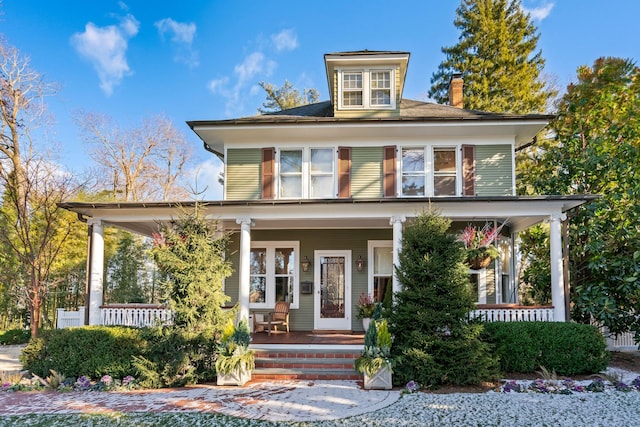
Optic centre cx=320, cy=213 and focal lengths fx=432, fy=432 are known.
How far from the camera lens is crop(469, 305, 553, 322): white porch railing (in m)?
9.13

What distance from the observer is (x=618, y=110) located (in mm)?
11586

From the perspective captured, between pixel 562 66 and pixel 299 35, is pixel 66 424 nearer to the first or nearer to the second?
pixel 299 35

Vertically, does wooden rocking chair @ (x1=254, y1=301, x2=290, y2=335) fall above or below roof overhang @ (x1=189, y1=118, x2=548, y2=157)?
below

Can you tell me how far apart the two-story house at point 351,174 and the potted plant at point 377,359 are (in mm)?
3472

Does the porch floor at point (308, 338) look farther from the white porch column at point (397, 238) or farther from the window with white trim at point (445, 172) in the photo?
the window with white trim at point (445, 172)

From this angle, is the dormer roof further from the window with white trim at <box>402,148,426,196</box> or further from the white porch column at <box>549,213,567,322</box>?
the white porch column at <box>549,213,567,322</box>

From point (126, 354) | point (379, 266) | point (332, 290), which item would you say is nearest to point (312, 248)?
point (332, 290)

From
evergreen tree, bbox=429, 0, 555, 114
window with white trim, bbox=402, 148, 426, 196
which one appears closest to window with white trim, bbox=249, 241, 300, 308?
window with white trim, bbox=402, 148, 426, 196

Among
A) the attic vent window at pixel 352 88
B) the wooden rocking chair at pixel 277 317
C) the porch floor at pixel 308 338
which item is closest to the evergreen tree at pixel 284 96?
the attic vent window at pixel 352 88

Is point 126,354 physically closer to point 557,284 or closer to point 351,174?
point 351,174

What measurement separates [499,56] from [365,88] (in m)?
13.0

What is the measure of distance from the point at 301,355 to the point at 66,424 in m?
4.33

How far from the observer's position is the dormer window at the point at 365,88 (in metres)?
12.4

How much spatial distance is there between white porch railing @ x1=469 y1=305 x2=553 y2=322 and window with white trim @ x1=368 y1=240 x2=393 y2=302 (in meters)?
3.04
